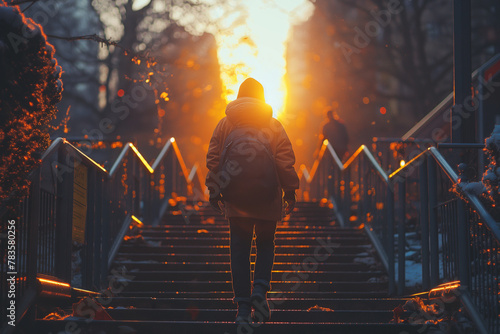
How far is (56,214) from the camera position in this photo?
6.24 m

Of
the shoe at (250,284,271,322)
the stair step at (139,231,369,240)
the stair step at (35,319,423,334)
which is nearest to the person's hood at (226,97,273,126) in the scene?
the shoe at (250,284,271,322)

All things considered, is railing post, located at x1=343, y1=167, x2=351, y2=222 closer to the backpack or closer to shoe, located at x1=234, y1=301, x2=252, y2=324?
the backpack

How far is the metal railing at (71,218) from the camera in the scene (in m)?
5.14

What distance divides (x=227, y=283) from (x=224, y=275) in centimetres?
→ 34

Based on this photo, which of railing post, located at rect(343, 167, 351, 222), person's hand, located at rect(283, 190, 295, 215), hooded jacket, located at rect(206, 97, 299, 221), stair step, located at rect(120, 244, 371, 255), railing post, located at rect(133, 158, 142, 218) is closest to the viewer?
hooded jacket, located at rect(206, 97, 299, 221)

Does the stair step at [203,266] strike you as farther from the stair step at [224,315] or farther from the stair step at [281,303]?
the stair step at [224,315]

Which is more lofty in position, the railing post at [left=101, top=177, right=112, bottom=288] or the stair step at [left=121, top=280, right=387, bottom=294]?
the railing post at [left=101, top=177, right=112, bottom=288]

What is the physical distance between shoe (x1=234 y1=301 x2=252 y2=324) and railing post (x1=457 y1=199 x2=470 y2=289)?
1.44 meters

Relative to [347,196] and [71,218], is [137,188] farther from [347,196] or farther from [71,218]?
[71,218]

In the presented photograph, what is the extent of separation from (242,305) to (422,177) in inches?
90.1

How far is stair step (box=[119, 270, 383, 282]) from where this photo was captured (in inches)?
325

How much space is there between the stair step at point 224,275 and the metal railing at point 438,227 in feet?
1.30

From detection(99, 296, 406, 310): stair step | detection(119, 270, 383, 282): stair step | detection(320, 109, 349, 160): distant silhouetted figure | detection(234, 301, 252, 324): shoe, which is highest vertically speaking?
detection(320, 109, 349, 160): distant silhouetted figure

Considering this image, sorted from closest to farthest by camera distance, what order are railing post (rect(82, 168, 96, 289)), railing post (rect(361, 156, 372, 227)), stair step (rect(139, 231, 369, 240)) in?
railing post (rect(82, 168, 96, 289)) → stair step (rect(139, 231, 369, 240)) → railing post (rect(361, 156, 372, 227))
